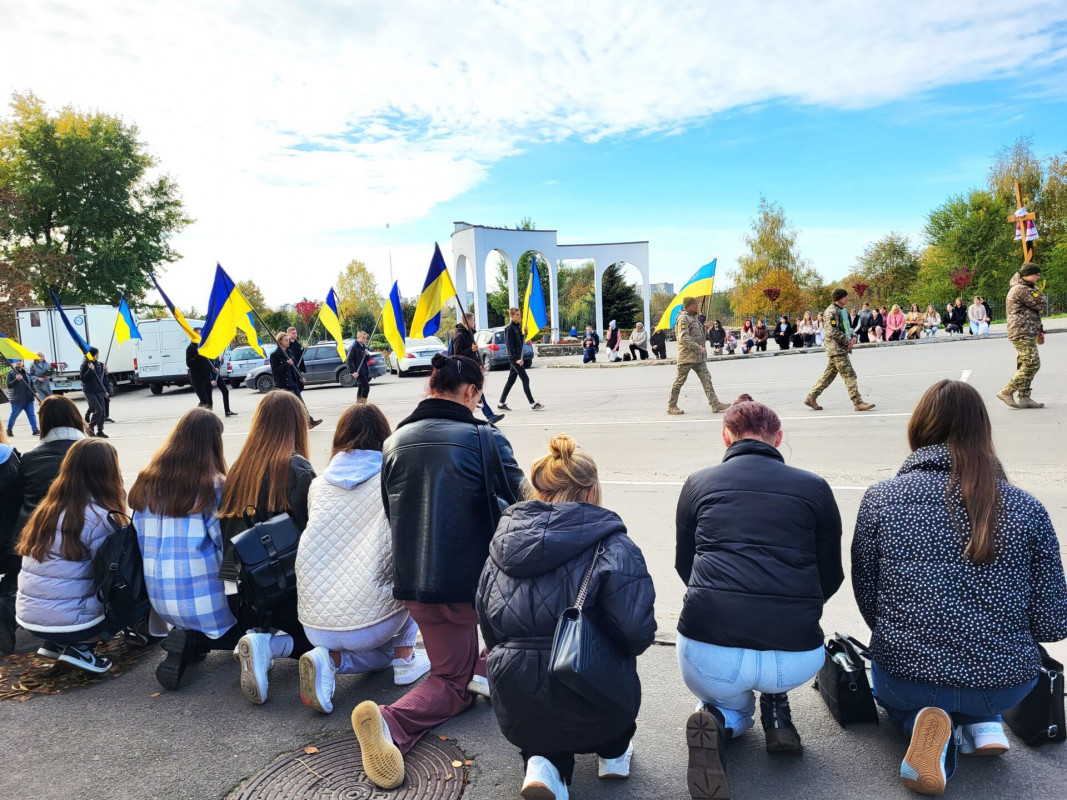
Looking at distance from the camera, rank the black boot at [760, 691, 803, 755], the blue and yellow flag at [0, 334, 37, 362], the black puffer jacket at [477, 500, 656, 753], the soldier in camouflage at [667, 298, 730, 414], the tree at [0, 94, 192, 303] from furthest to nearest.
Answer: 1. the tree at [0, 94, 192, 303]
2. the blue and yellow flag at [0, 334, 37, 362]
3. the soldier in camouflage at [667, 298, 730, 414]
4. the black boot at [760, 691, 803, 755]
5. the black puffer jacket at [477, 500, 656, 753]

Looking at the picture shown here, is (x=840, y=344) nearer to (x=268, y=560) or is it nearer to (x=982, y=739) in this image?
(x=982, y=739)

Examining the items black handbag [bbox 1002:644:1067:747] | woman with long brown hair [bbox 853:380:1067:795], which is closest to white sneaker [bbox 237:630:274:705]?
woman with long brown hair [bbox 853:380:1067:795]

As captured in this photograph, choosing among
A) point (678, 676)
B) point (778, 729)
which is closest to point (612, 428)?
point (678, 676)

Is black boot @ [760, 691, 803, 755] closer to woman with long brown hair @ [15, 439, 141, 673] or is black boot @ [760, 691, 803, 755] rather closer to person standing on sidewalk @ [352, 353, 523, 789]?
person standing on sidewalk @ [352, 353, 523, 789]

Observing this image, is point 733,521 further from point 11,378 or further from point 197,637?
point 11,378

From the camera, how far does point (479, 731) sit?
341cm

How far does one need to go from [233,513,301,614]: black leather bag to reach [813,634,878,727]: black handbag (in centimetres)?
252

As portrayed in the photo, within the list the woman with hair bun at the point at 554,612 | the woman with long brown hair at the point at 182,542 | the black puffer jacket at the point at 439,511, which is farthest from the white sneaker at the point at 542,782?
the woman with long brown hair at the point at 182,542

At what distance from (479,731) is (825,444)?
699cm

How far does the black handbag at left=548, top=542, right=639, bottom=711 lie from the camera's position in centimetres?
251

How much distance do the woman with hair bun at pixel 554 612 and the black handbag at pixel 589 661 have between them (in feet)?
0.06

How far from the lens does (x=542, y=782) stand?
272cm

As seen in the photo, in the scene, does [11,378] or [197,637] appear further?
[11,378]

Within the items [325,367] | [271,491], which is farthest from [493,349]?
[271,491]
